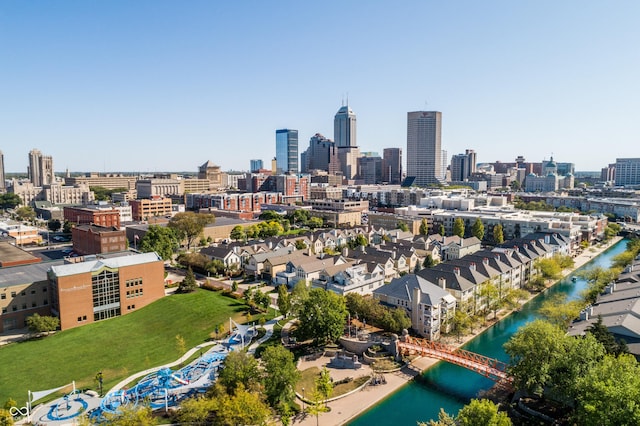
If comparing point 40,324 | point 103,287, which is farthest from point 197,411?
point 103,287

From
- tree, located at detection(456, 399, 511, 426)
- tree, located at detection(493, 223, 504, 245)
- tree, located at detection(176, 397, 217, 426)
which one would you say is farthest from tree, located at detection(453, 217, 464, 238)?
tree, located at detection(176, 397, 217, 426)

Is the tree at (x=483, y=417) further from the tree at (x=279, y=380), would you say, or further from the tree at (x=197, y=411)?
the tree at (x=197, y=411)

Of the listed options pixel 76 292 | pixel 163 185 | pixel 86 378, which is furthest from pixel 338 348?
pixel 163 185

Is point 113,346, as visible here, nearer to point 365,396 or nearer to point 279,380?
point 279,380

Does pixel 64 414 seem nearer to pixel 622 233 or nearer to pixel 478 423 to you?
pixel 478 423

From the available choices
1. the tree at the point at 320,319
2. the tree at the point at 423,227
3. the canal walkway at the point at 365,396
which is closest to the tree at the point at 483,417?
the canal walkway at the point at 365,396

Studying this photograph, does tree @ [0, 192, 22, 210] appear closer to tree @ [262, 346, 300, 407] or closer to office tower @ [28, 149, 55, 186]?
office tower @ [28, 149, 55, 186]

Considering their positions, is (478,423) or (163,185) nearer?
(478,423)
